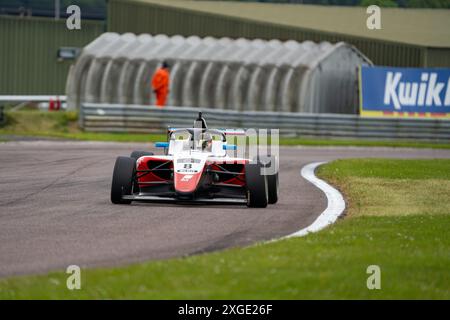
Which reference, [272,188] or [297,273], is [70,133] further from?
[297,273]

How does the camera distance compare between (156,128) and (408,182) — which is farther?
(156,128)

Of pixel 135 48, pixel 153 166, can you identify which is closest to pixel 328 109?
pixel 135 48

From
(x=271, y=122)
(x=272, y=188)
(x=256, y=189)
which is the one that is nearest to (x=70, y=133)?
(x=271, y=122)

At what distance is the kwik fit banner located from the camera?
3544 centimetres

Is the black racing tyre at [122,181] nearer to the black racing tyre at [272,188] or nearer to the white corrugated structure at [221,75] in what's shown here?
the black racing tyre at [272,188]

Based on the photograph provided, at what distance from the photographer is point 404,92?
118 feet

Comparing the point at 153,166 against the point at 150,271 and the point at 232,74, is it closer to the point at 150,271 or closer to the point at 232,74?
the point at 150,271

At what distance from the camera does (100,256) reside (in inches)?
404

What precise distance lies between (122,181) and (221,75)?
21807 mm

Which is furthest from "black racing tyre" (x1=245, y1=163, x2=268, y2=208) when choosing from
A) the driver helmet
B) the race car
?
the driver helmet

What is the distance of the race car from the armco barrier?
51.9ft

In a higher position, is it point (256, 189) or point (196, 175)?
point (196, 175)

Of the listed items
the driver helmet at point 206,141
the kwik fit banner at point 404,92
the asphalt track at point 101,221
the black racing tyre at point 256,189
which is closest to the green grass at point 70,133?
the kwik fit banner at point 404,92
